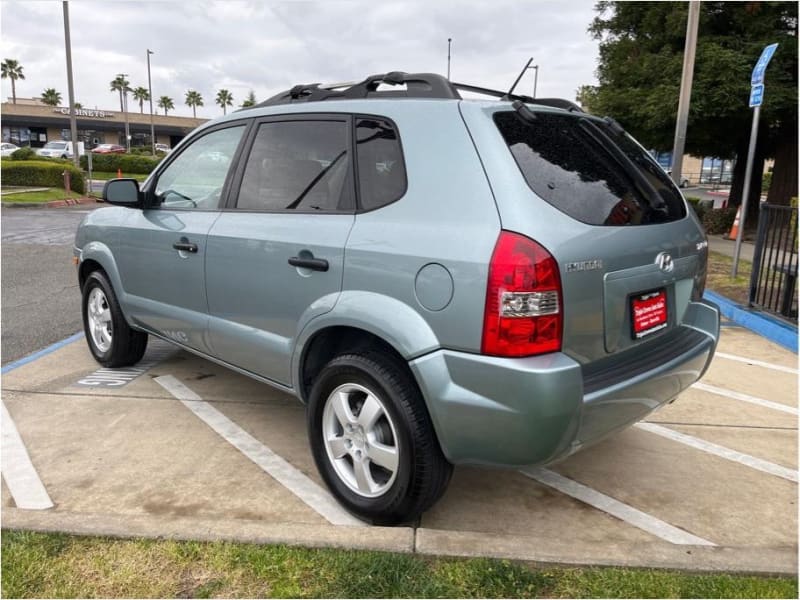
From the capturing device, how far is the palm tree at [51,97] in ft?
279

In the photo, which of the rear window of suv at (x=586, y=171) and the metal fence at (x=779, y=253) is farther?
the metal fence at (x=779, y=253)

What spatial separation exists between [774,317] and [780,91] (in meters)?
7.77

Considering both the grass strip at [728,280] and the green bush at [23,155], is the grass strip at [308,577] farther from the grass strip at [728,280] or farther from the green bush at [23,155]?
the green bush at [23,155]

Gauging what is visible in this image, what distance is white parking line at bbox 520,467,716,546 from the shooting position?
292 centimetres

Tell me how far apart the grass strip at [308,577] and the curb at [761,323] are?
3731mm

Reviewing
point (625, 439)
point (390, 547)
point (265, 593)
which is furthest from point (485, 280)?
point (625, 439)

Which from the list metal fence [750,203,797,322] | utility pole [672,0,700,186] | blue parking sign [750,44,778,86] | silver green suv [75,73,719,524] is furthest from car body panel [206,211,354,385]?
utility pole [672,0,700,186]

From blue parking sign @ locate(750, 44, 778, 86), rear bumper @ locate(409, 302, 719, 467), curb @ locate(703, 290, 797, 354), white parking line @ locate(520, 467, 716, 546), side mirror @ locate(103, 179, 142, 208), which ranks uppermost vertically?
blue parking sign @ locate(750, 44, 778, 86)

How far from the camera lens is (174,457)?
3596 millimetres

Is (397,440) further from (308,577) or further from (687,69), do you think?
(687,69)

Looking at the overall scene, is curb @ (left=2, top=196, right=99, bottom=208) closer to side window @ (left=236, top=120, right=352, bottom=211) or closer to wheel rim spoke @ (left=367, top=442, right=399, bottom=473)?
side window @ (left=236, top=120, right=352, bottom=211)

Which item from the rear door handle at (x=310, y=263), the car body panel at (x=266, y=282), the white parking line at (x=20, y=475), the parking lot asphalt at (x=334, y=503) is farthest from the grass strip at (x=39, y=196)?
the rear door handle at (x=310, y=263)

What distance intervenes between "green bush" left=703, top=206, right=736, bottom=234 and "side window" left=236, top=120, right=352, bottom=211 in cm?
1438

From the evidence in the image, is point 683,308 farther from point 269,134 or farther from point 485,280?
point 269,134
